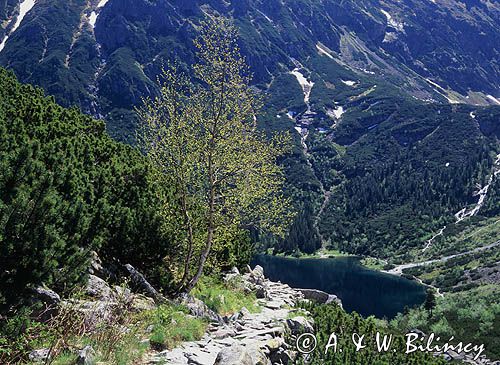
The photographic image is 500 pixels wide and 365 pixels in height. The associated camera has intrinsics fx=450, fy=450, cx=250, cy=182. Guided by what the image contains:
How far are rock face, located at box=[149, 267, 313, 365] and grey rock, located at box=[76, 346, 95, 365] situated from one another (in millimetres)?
1922

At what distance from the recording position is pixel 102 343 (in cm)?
971

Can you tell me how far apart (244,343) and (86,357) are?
15.9 feet

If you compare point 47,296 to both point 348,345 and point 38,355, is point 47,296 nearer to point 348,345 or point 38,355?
point 38,355

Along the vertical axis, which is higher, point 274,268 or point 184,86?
point 184,86

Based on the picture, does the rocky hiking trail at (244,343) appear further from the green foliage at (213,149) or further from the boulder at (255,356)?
the green foliage at (213,149)

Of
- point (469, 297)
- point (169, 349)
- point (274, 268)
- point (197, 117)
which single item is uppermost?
point (197, 117)

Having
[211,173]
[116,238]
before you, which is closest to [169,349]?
[116,238]

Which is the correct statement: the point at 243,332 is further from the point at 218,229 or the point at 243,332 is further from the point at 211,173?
the point at 211,173

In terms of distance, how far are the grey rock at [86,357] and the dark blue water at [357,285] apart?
9952cm

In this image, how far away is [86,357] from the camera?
28.8 ft

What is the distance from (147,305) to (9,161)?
6.67 metres

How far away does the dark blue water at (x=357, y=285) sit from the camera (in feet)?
380

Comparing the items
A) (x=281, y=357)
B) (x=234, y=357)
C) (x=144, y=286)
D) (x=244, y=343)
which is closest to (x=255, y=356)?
(x=244, y=343)

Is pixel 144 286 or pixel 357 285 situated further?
pixel 357 285
